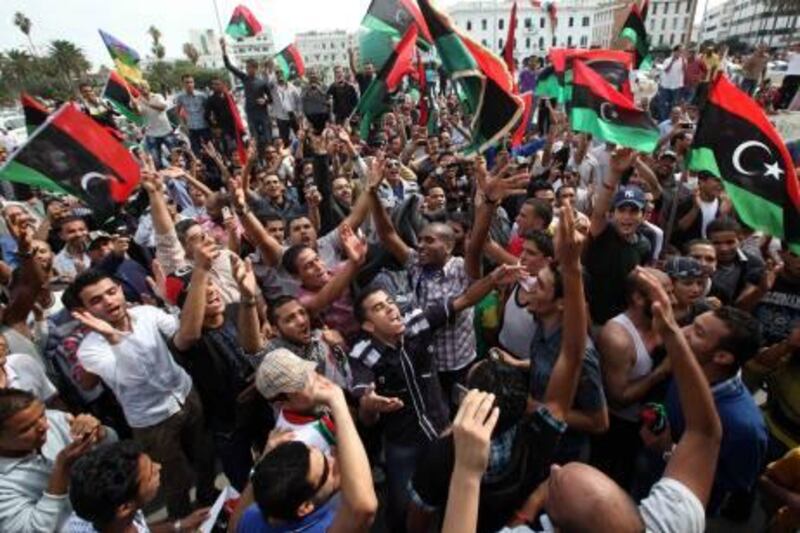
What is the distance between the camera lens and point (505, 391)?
183 cm

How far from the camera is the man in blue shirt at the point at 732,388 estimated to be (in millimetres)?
2172

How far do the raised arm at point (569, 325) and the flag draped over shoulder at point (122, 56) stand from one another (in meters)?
8.22

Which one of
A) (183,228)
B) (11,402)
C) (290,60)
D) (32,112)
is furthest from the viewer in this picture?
(290,60)

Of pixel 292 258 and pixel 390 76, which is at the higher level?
pixel 390 76

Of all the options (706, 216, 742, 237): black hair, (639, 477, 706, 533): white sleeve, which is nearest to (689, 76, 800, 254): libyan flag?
(706, 216, 742, 237): black hair

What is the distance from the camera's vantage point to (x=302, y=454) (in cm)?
173

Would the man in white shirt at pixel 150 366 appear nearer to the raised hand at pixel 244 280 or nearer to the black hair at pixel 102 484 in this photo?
the raised hand at pixel 244 280

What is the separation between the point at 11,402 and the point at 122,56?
7.74 m

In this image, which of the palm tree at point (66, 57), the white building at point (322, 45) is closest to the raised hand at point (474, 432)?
the palm tree at point (66, 57)

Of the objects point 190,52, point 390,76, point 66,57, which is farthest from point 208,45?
point 390,76

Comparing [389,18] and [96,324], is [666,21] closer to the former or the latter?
[389,18]

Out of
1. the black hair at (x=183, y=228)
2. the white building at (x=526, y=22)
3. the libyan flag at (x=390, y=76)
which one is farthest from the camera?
the white building at (x=526, y=22)

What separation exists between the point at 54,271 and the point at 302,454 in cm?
365

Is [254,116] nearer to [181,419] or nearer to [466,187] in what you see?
[466,187]
